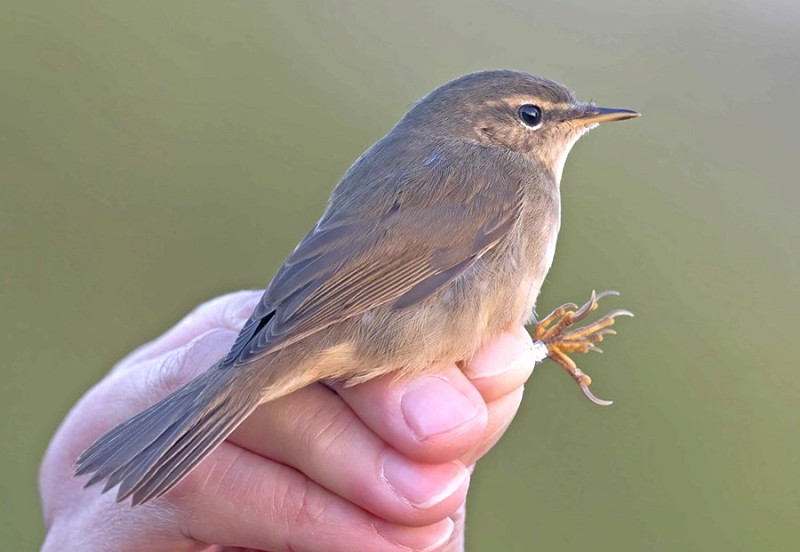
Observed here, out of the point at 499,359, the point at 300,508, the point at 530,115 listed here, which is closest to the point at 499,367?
the point at 499,359

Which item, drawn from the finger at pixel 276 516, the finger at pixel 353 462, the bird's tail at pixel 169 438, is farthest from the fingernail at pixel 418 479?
the bird's tail at pixel 169 438

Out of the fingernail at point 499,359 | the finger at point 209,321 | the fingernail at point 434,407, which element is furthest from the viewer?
the finger at point 209,321

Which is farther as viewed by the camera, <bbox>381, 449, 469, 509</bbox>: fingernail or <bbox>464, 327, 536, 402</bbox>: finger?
<bbox>464, 327, 536, 402</bbox>: finger

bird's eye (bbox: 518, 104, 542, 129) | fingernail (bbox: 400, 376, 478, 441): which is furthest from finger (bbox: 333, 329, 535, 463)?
bird's eye (bbox: 518, 104, 542, 129)

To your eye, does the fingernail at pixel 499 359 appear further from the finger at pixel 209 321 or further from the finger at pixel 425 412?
the finger at pixel 209 321

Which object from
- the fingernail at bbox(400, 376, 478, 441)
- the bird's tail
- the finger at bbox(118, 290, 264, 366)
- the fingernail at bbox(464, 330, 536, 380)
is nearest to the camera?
the bird's tail

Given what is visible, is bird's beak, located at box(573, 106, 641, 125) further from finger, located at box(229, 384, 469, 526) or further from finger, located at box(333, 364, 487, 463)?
finger, located at box(229, 384, 469, 526)

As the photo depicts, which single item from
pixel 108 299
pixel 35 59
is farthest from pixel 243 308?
pixel 35 59
